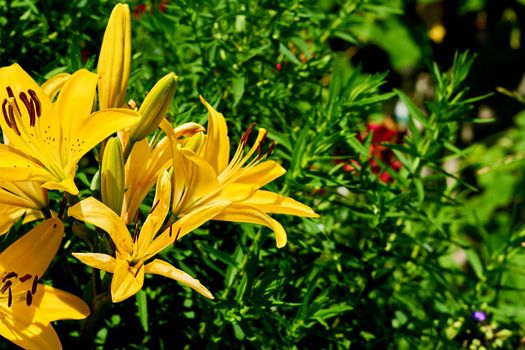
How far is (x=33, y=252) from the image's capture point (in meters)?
0.70

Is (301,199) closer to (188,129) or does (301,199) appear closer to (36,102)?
(188,129)

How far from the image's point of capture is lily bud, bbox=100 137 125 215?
27.2 inches

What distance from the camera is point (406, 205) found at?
1.03m

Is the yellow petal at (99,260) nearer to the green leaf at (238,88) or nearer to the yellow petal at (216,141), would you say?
the yellow petal at (216,141)

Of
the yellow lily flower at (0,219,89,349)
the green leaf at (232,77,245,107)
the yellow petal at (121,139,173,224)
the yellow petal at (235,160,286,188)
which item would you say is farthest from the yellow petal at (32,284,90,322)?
the green leaf at (232,77,245,107)

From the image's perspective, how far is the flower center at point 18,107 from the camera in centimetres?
68

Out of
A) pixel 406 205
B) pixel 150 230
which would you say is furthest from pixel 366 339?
pixel 150 230

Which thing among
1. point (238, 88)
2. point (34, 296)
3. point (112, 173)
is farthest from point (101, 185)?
point (238, 88)

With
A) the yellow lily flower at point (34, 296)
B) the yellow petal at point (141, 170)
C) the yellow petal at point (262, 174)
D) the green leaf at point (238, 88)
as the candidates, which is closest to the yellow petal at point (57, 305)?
the yellow lily flower at point (34, 296)

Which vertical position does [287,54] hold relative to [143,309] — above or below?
above

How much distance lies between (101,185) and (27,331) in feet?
0.49

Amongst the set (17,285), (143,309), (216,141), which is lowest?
(143,309)

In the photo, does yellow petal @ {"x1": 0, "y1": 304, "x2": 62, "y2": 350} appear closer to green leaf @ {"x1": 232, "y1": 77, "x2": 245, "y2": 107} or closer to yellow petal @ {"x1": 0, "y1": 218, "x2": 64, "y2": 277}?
yellow petal @ {"x1": 0, "y1": 218, "x2": 64, "y2": 277}

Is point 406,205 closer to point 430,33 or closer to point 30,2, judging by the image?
point 30,2
